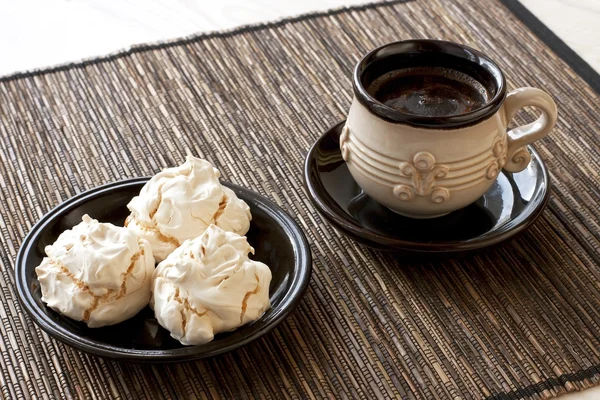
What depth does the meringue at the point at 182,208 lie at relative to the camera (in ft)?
2.22

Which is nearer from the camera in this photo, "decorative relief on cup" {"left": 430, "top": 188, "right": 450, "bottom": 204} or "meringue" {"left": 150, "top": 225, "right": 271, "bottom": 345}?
"meringue" {"left": 150, "top": 225, "right": 271, "bottom": 345}

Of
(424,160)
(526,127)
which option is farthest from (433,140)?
(526,127)

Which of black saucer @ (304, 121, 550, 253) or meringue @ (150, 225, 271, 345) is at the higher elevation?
meringue @ (150, 225, 271, 345)

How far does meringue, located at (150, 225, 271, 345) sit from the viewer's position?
609 mm

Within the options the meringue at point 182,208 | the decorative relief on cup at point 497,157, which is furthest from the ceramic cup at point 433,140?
the meringue at point 182,208

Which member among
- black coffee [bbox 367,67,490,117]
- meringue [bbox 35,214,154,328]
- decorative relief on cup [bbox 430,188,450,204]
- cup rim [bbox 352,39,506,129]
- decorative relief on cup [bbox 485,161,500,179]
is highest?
cup rim [bbox 352,39,506,129]

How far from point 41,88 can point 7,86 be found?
0.05m

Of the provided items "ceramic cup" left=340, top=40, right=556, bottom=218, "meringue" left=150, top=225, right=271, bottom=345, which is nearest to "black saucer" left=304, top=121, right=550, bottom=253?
"ceramic cup" left=340, top=40, right=556, bottom=218

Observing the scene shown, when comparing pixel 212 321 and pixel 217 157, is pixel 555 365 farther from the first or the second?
pixel 217 157

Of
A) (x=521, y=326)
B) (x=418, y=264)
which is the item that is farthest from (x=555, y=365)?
(x=418, y=264)

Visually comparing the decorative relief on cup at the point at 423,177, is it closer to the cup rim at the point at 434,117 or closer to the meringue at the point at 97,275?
the cup rim at the point at 434,117

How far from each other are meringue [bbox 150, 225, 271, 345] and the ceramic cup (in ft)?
0.56

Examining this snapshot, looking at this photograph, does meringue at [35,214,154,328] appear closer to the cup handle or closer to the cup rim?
the cup rim

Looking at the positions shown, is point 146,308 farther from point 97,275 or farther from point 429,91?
point 429,91
